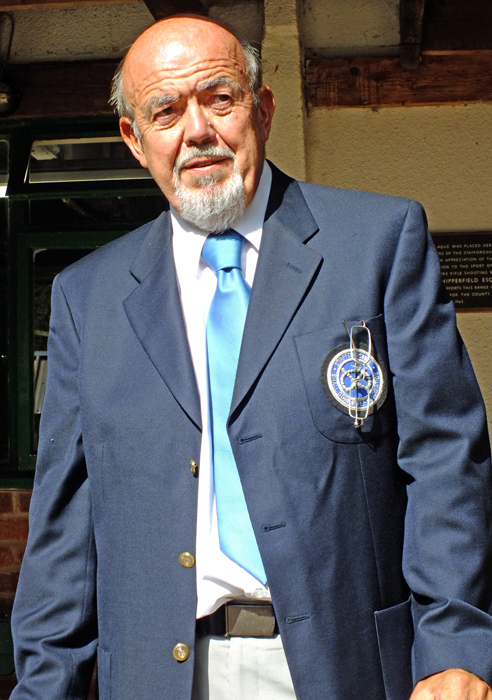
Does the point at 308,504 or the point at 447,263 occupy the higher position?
the point at 447,263

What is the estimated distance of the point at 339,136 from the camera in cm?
355

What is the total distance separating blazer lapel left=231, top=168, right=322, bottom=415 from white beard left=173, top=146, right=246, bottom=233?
0.09 m

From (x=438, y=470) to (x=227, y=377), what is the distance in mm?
465

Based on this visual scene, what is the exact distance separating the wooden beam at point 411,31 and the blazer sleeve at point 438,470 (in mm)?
1956

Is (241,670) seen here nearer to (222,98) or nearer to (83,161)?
(222,98)

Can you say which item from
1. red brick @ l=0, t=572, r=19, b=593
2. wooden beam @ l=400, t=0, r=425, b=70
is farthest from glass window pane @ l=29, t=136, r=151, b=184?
red brick @ l=0, t=572, r=19, b=593

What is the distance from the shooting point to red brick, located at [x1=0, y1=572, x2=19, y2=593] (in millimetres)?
3730

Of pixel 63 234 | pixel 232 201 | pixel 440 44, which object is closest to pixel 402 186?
pixel 440 44

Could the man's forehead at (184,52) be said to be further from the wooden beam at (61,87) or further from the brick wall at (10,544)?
the brick wall at (10,544)

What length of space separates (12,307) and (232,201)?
8.14ft

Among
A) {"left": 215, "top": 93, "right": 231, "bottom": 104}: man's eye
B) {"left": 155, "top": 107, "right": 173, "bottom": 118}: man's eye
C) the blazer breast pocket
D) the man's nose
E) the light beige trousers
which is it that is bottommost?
the light beige trousers

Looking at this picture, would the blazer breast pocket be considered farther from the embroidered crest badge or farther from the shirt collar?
the shirt collar

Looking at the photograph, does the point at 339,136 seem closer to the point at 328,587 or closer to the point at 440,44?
the point at 440,44

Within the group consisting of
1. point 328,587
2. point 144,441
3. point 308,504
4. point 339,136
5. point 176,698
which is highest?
point 339,136
